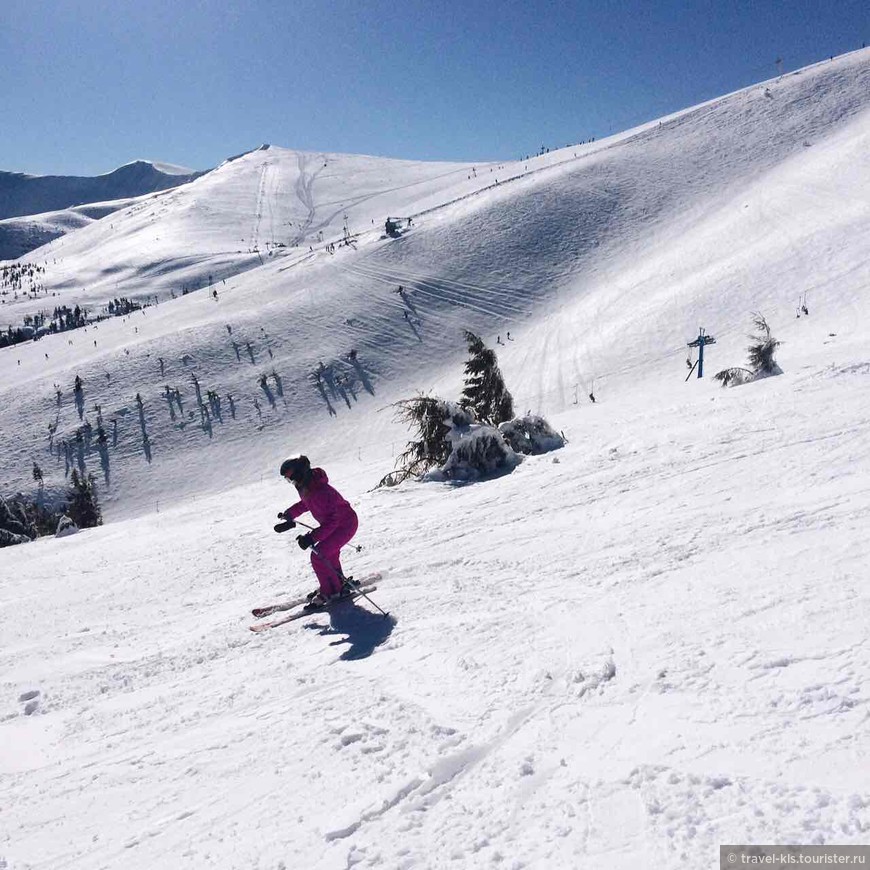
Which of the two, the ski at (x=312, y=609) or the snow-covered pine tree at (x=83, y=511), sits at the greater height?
the ski at (x=312, y=609)

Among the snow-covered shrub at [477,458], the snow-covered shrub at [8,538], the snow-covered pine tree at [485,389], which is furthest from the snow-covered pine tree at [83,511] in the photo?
the snow-covered shrub at [477,458]

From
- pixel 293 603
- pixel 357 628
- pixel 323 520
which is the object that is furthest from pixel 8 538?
pixel 357 628

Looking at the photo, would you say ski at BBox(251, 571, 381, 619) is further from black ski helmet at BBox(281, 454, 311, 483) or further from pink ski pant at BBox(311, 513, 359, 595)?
black ski helmet at BBox(281, 454, 311, 483)

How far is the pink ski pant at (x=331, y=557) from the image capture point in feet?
20.8

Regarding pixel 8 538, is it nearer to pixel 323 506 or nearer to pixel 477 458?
pixel 477 458

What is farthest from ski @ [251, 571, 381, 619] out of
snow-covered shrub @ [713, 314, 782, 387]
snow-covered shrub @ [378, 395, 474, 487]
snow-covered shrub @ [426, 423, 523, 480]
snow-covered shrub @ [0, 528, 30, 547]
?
snow-covered shrub @ [0, 528, 30, 547]

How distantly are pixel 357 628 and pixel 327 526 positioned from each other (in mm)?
1274

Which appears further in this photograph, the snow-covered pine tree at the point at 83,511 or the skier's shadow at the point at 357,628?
the snow-covered pine tree at the point at 83,511

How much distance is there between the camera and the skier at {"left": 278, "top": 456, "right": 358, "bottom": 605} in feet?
20.7

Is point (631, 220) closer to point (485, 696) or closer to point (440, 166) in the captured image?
point (485, 696)

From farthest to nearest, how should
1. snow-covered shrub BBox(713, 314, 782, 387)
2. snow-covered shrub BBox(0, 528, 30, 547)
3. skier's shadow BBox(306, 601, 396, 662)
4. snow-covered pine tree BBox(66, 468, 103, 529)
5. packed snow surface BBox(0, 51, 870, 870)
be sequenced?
snow-covered pine tree BBox(66, 468, 103, 529)
snow-covered shrub BBox(0, 528, 30, 547)
snow-covered shrub BBox(713, 314, 782, 387)
skier's shadow BBox(306, 601, 396, 662)
packed snow surface BBox(0, 51, 870, 870)

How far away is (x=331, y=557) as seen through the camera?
6426 millimetres

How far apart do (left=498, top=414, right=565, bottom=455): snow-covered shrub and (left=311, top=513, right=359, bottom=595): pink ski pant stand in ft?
18.4

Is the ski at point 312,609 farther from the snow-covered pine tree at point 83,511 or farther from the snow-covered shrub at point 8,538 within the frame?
the snow-covered pine tree at point 83,511
